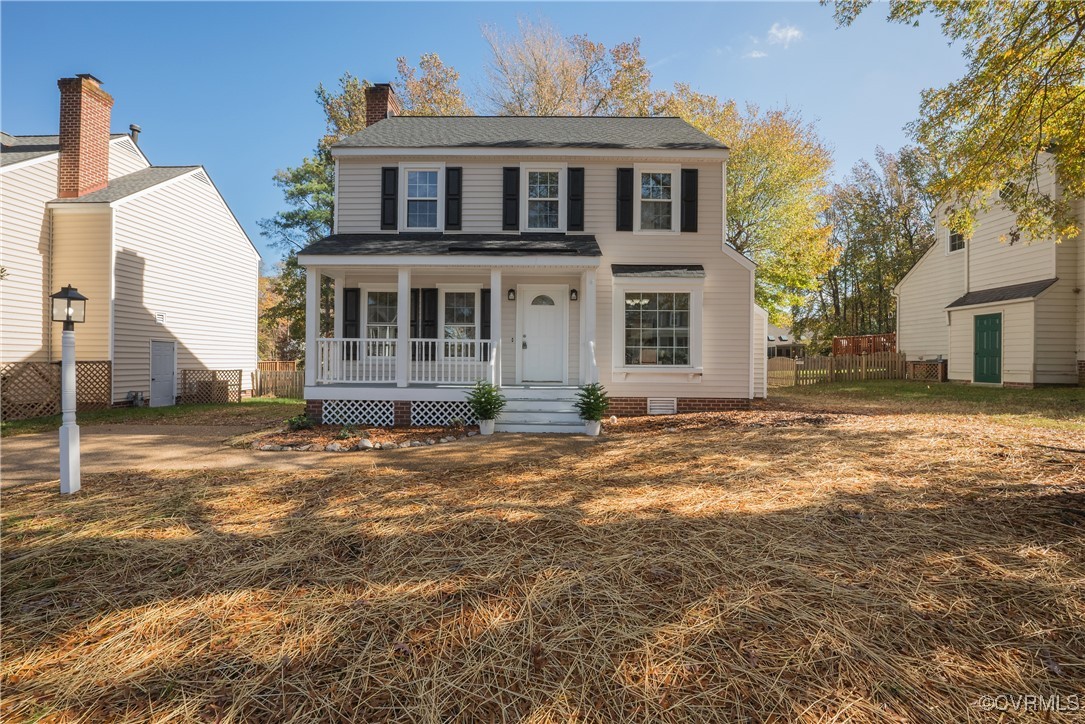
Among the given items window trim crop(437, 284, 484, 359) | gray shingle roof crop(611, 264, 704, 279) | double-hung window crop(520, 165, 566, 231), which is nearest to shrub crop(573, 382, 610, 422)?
gray shingle roof crop(611, 264, 704, 279)

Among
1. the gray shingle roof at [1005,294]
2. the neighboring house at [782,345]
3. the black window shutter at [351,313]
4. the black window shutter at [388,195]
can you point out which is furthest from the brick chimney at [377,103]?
the neighboring house at [782,345]

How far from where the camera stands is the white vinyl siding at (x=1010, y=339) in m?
13.7

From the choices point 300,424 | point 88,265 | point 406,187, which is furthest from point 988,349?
point 88,265

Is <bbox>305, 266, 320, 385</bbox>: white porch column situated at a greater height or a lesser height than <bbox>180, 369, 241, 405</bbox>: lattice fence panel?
greater

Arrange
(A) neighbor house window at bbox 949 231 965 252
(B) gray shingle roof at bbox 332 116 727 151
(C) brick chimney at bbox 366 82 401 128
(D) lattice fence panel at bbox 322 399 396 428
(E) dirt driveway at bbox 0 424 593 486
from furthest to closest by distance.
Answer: (A) neighbor house window at bbox 949 231 965 252, (C) brick chimney at bbox 366 82 401 128, (B) gray shingle roof at bbox 332 116 727 151, (D) lattice fence panel at bbox 322 399 396 428, (E) dirt driveway at bbox 0 424 593 486

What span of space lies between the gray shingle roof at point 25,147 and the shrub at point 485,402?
13.8m

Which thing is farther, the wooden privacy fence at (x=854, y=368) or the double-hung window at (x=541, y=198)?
the wooden privacy fence at (x=854, y=368)

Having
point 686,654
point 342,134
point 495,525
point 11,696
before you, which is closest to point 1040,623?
point 686,654

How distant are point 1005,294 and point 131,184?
89.1 ft

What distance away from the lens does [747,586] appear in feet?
7.81

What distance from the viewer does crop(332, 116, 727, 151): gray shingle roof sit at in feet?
34.9

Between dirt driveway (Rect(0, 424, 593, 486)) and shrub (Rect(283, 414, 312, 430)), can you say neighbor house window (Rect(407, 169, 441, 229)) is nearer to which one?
shrub (Rect(283, 414, 312, 430))

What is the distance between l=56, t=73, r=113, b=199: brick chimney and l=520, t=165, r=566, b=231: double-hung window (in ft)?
41.3

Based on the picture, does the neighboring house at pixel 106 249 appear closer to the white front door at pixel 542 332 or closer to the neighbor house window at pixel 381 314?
the neighbor house window at pixel 381 314
